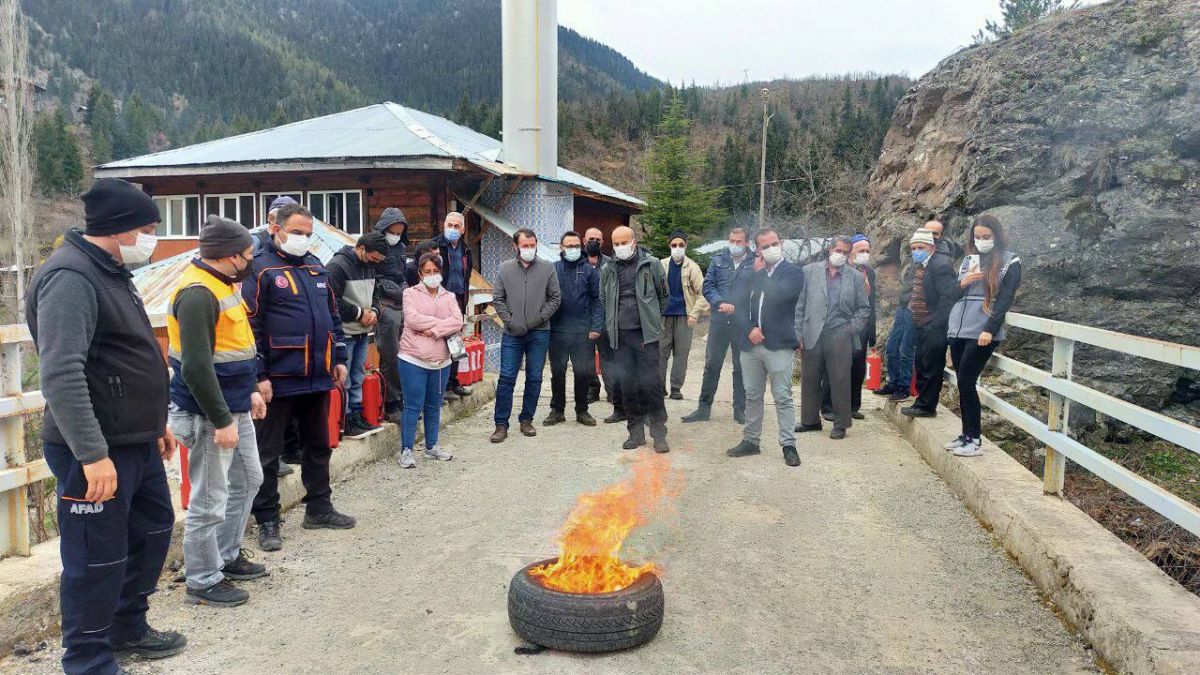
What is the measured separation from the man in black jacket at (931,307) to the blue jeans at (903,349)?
88 centimetres

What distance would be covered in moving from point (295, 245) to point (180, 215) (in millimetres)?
14616

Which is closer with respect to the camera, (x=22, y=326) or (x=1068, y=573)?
(x=22, y=326)

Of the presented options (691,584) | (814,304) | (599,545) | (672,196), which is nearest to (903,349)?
(814,304)

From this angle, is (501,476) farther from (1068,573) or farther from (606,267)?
(1068,573)

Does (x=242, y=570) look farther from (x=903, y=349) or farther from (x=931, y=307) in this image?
(x=903, y=349)

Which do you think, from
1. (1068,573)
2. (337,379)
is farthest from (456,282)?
(1068,573)

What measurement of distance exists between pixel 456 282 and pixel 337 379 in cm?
355

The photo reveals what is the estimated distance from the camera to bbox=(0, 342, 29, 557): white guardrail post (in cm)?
376

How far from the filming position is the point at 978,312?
21.1ft

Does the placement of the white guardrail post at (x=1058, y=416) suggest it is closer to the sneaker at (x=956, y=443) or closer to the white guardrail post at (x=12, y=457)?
the sneaker at (x=956, y=443)

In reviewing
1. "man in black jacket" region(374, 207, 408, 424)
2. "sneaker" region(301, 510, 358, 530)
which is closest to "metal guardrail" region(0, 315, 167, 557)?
"sneaker" region(301, 510, 358, 530)

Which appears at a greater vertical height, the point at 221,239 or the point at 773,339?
the point at 221,239

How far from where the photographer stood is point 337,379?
217 inches

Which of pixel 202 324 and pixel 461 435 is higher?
pixel 202 324
